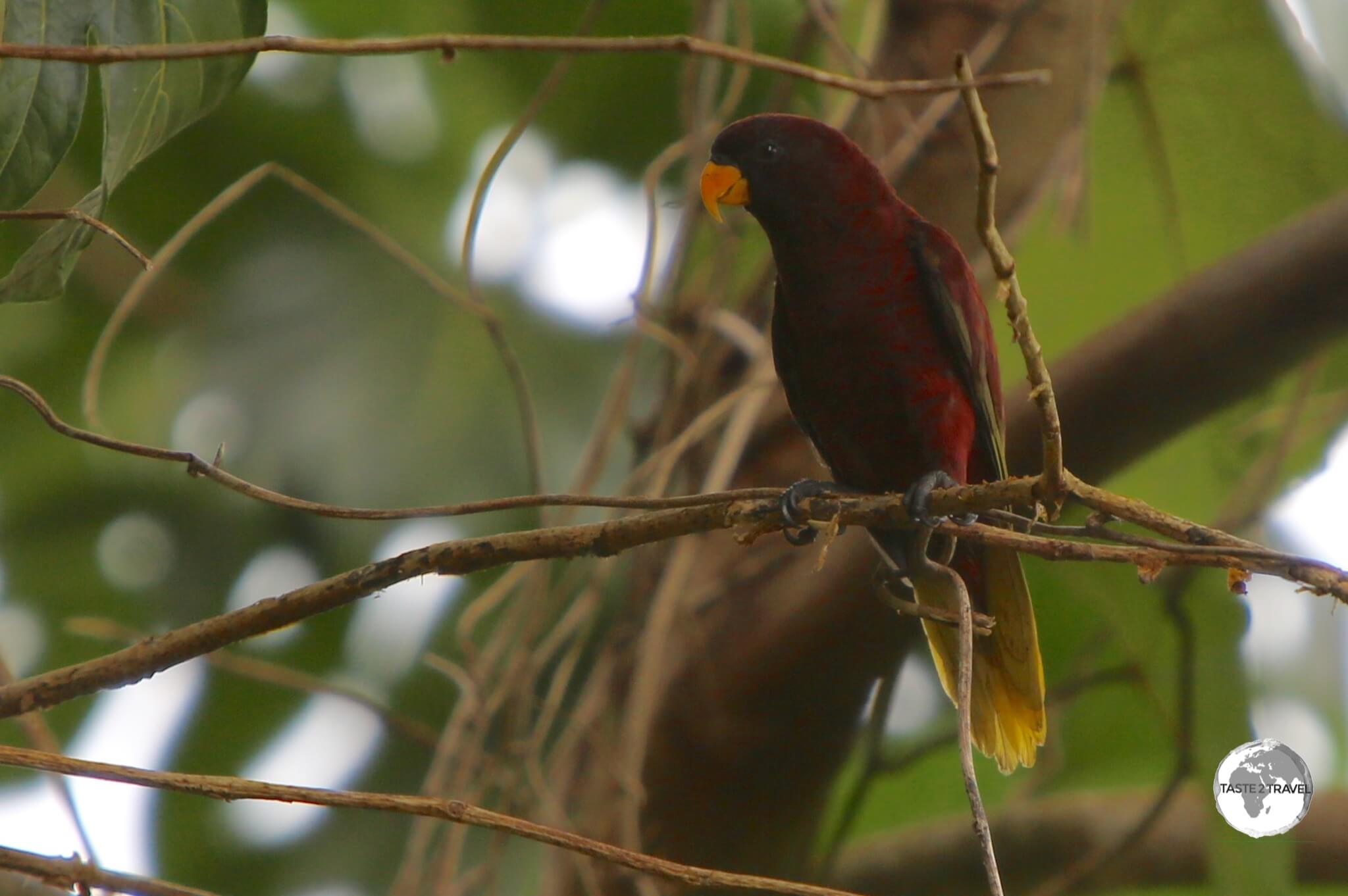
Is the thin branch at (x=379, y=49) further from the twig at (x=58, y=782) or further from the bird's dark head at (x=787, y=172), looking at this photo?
the bird's dark head at (x=787, y=172)

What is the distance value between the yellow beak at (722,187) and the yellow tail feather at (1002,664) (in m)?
0.76

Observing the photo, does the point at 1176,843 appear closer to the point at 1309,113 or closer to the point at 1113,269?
the point at 1113,269

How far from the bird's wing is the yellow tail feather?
0.66ft

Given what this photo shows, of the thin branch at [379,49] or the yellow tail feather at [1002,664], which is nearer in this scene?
the thin branch at [379,49]

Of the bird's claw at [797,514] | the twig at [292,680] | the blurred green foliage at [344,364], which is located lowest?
the bird's claw at [797,514]

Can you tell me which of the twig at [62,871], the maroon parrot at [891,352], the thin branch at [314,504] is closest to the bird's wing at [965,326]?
the maroon parrot at [891,352]

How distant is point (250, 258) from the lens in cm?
391

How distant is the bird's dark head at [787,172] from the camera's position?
231 cm

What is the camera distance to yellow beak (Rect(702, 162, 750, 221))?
232 cm

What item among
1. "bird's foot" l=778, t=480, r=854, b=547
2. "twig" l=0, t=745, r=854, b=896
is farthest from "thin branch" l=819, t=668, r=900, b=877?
"twig" l=0, t=745, r=854, b=896

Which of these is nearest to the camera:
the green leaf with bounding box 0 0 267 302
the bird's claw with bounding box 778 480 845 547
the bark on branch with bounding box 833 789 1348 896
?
the green leaf with bounding box 0 0 267 302

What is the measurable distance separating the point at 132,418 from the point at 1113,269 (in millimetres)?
2792

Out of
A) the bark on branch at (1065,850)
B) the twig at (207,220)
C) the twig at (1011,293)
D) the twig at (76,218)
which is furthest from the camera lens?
the bark on branch at (1065,850)

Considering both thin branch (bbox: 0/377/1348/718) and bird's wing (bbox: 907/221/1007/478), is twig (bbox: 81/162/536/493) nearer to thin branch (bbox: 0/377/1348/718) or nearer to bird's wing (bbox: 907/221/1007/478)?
thin branch (bbox: 0/377/1348/718)
